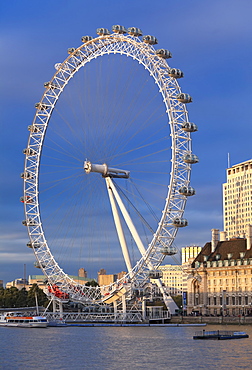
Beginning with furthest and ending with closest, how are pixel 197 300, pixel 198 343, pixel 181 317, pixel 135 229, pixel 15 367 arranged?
pixel 197 300, pixel 181 317, pixel 135 229, pixel 198 343, pixel 15 367

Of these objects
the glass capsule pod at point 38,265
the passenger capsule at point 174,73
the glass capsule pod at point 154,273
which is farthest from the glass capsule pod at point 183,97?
the glass capsule pod at point 38,265

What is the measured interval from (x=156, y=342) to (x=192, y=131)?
25899 mm

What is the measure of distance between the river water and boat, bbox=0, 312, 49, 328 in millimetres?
25498

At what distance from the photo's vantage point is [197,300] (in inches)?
4946

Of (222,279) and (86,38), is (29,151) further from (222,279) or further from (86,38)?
(222,279)

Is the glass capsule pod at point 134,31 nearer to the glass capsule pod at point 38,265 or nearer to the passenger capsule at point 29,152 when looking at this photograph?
the passenger capsule at point 29,152

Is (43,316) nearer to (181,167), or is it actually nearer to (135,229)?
(135,229)

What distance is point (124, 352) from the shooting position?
63062mm

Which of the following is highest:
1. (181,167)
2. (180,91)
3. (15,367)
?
(180,91)

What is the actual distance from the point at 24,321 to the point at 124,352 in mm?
53349

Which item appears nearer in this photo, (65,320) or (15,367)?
(15,367)

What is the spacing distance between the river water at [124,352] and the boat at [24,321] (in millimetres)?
25498

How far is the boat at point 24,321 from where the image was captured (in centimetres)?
10950

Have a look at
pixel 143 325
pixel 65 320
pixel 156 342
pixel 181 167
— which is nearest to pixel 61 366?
pixel 156 342
